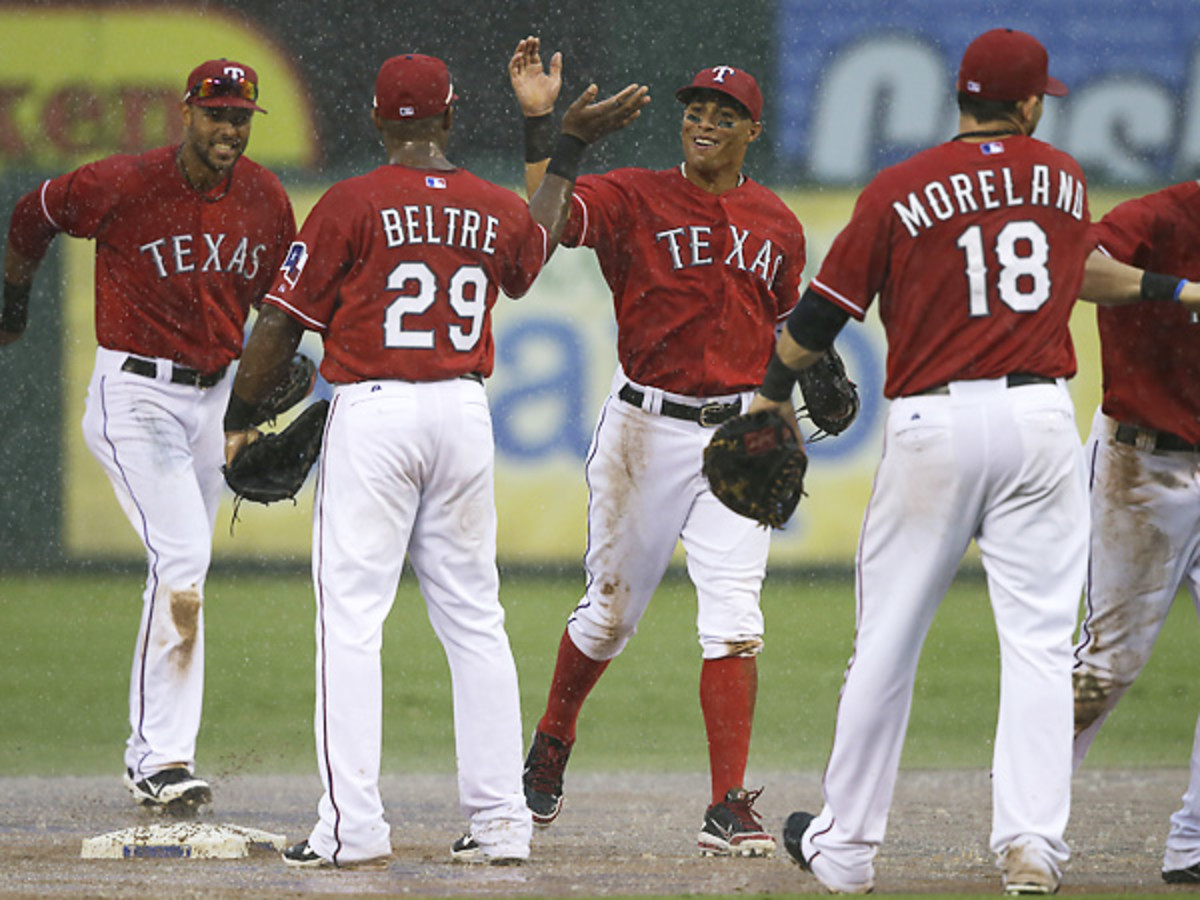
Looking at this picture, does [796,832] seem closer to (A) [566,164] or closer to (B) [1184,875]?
(B) [1184,875]

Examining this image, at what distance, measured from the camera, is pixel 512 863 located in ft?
16.9

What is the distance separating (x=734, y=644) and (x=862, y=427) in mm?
5908

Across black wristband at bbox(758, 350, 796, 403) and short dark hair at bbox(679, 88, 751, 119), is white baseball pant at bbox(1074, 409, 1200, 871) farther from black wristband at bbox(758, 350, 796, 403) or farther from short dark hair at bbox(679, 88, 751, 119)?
short dark hair at bbox(679, 88, 751, 119)

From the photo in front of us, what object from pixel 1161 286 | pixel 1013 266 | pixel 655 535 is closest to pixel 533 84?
pixel 655 535

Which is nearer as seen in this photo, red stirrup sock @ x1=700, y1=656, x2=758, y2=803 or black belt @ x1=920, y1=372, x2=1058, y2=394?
black belt @ x1=920, y1=372, x2=1058, y2=394

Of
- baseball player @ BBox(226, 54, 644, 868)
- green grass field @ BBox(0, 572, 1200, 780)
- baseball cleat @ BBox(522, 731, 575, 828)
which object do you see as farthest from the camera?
green grass field @ BBox(0, 572, 1200, 780)

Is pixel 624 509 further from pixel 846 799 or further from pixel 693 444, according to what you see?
pixel 846 799

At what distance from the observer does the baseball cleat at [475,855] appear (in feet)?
16.8

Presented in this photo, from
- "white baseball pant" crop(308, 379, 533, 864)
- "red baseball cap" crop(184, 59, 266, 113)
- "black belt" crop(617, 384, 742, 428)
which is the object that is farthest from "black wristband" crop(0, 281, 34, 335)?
"black belt" crop(617, 384, 742, 428)

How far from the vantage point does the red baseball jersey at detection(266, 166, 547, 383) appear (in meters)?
5.02

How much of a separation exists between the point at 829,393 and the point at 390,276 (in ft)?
5.05

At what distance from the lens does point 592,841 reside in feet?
18.6

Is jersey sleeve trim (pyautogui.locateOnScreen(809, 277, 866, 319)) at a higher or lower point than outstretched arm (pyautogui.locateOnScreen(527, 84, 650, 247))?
lower

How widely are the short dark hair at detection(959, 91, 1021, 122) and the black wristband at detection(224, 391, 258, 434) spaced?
202 cm
